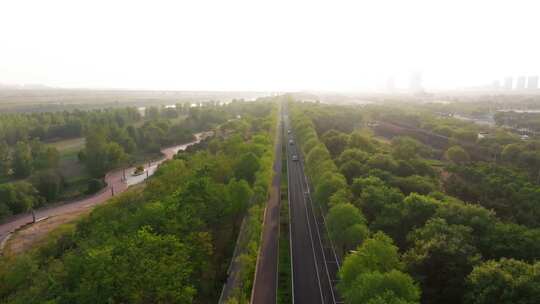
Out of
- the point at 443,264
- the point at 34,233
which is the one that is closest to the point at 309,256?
the point at 443,264

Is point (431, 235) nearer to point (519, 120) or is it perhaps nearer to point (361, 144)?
point (361, 144)

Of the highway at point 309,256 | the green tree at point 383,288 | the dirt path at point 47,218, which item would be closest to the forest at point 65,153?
the dirt path at point 47,218

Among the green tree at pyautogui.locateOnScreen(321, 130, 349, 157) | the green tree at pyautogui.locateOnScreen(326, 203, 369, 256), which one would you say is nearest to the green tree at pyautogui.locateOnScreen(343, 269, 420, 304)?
the green tree at pyautogui.locateOnScreen(326, 203, 369, 256)

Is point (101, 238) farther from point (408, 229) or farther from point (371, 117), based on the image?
point (371, 117)

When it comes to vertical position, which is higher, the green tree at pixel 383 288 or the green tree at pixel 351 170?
the green tree at pixel 351 170

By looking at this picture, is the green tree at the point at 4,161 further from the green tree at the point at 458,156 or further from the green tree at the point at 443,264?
the green tree at the point at 458,156

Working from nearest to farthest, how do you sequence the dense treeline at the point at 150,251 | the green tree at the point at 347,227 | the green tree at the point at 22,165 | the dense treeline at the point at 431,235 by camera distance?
the dense treeline at the point at 431,235 → the dense treeline at the point at 150,251 → the green tree at the point at 347,227 → the green tree at the point at 22,165

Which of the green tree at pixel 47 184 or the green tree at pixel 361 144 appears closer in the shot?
the green tree at pixel 47 184
